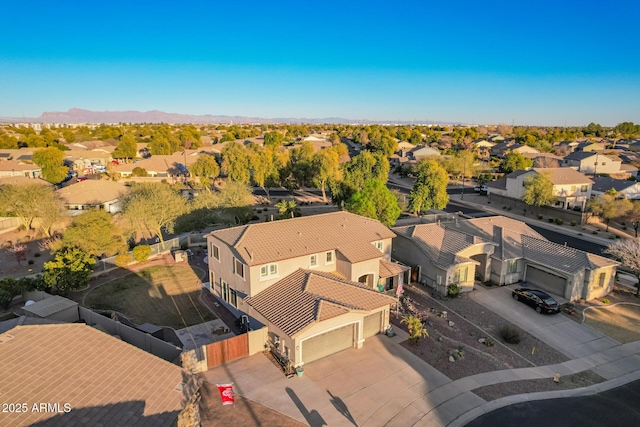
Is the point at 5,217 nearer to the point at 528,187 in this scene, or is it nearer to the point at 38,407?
the point at 38,407

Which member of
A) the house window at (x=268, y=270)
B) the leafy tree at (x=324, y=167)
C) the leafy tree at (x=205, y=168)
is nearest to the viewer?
the house window at (x=268, y=270)

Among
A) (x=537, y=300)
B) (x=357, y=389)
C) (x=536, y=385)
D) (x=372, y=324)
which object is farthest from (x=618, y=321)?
(x=357, y=389)

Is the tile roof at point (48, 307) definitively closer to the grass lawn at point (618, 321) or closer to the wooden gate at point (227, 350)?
the wooden gate at point (227, 350)

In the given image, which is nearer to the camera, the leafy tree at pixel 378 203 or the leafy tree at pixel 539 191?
the leafy tree at pixel 378 203

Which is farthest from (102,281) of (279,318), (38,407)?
(38,407)

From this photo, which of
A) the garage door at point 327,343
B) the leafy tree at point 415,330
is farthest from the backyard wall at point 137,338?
the leafy tree at point 415,330

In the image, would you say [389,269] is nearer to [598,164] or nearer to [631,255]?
[631,255]
